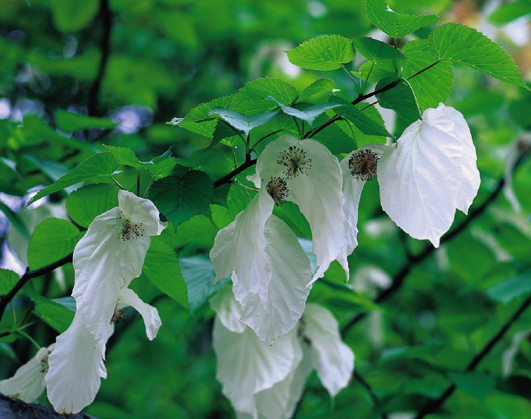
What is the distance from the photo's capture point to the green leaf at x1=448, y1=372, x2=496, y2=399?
0.89m

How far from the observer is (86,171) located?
0.42 m

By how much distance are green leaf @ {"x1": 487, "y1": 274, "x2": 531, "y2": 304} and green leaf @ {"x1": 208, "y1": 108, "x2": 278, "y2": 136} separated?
76 centimetres

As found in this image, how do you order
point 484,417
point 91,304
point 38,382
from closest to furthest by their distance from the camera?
point 91,304
point 38,382
point 484,417

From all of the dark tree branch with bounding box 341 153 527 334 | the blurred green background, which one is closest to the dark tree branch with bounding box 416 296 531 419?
the blurred green background

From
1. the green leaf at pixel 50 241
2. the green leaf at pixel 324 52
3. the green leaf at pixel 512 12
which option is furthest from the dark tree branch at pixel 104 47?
the green leaf at pixel 512 12

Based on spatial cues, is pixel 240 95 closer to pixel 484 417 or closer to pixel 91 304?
pixel 91 304

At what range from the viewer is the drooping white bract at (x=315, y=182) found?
0.40m

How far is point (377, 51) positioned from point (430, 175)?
12 centimetres

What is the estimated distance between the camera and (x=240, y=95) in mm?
432

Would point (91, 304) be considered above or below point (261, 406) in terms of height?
above

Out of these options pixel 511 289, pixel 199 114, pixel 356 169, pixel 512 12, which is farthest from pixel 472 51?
pixel 512 12

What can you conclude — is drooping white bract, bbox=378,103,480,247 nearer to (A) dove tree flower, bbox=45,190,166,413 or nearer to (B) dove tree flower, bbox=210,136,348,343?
(B) dove tree flower, bbox=210,136,348,343

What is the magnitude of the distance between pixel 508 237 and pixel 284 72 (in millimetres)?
927

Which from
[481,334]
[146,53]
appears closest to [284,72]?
[146,53]
